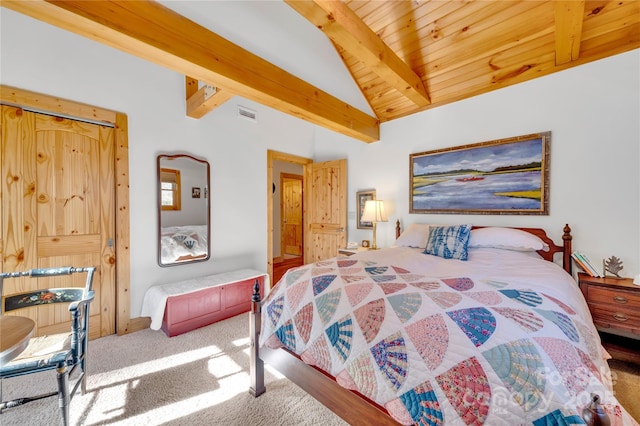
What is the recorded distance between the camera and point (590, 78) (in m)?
2.38

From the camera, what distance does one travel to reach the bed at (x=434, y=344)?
863 millimetres

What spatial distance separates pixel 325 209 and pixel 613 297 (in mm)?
3310

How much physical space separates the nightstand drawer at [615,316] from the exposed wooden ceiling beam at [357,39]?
2537mm

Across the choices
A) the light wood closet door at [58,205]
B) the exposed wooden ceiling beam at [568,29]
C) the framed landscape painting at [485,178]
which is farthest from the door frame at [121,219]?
the exposed wooden ceiling beam at [568,29]

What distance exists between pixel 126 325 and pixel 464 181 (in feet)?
12.9

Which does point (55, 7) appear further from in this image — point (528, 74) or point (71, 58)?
point (528, 74)

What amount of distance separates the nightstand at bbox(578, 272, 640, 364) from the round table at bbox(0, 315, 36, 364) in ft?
11.4

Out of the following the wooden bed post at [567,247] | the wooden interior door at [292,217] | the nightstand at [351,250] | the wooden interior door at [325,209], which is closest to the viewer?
the wooden bed post at [567,247]

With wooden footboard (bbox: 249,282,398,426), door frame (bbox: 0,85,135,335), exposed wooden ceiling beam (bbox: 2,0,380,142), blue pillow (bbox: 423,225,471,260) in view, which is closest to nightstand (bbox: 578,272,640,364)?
blue pillow (bbox: 423,225,471,260)

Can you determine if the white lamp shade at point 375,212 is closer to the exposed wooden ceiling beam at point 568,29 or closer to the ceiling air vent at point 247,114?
the ceiling air vent at point 247,114

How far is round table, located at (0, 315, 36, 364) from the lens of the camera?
958 mm

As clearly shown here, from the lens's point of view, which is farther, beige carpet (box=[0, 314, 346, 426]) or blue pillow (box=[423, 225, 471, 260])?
blue pillow (box=[423, 225, 471, 260])

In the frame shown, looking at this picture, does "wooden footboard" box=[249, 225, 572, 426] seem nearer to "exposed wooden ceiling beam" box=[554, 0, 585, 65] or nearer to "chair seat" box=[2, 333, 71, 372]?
"chair seat" box=[2, 333, 71, 372]

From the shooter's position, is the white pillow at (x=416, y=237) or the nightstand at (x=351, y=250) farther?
the nightstand at (x=351, y=250)
